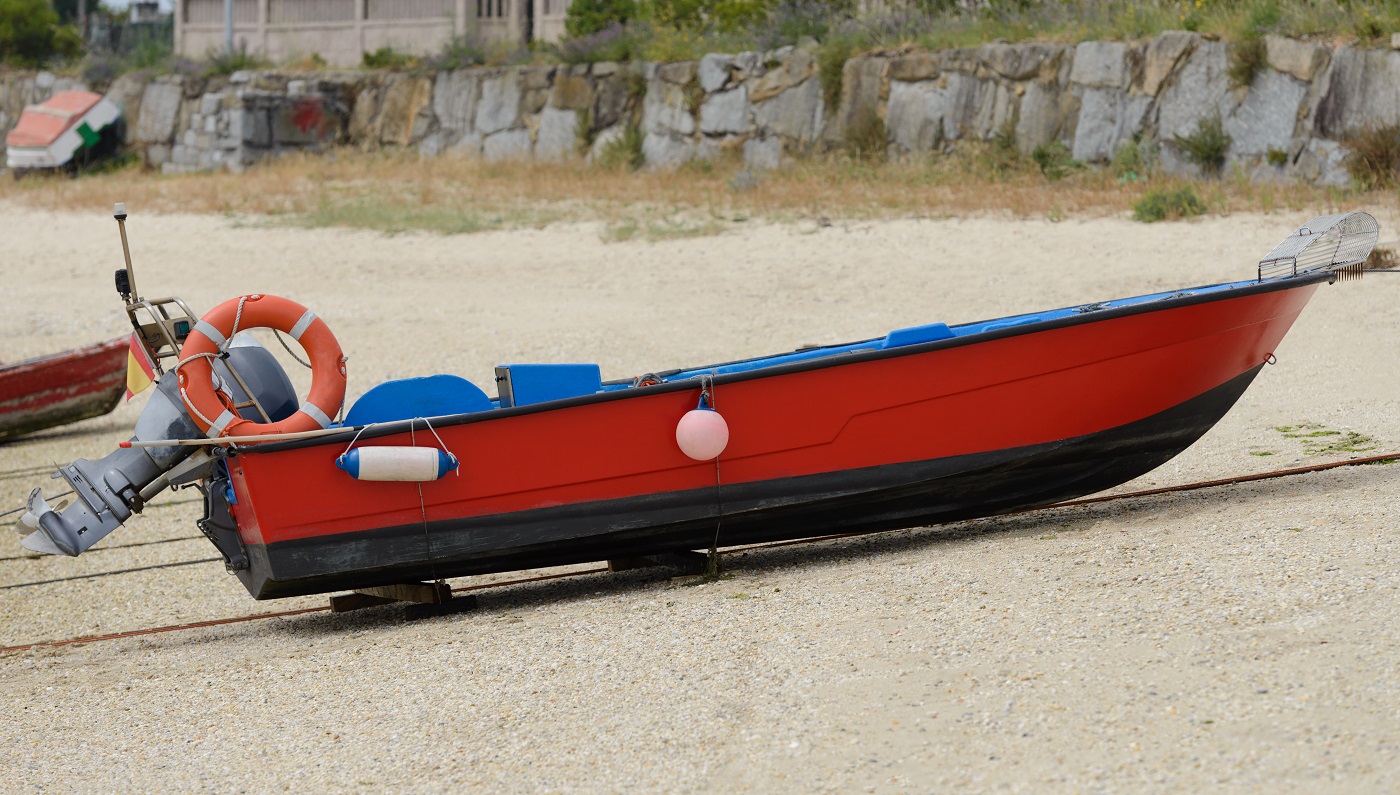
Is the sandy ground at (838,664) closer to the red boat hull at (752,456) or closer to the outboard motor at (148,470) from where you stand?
the red boat hull at (752,456)

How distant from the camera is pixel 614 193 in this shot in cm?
1684

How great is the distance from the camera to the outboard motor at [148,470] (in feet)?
19.2

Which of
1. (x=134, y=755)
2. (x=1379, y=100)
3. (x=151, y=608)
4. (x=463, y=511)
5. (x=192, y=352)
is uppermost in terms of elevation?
(x=1379, y=100)

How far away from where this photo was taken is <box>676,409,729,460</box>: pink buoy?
5.59 metres

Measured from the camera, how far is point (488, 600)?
6395 millimetres

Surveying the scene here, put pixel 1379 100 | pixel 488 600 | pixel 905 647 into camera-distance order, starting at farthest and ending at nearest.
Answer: pixel 1379 100, pixel 488 600, pixel 905 647

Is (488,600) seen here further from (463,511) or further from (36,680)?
(36,680)

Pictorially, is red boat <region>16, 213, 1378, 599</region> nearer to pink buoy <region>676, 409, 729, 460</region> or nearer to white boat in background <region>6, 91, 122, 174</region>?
pink buoy <region>676, 409, 729, 460</region>

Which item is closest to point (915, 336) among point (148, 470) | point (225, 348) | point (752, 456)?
point (752, 456)

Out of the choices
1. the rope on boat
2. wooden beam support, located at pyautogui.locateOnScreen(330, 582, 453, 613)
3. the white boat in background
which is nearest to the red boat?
wooden beam support, located at pyautogui.locateOnScreen(330, 582, 453, 613)

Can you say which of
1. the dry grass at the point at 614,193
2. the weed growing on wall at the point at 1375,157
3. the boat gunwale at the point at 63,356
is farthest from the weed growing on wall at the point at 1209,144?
the boat gunwale at the point at 63,356

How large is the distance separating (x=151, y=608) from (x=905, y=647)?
3964 mm

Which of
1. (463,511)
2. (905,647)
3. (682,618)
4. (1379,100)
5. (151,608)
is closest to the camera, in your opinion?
(905,647)

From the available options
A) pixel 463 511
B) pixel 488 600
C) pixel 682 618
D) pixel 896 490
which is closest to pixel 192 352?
pixel 463 511
